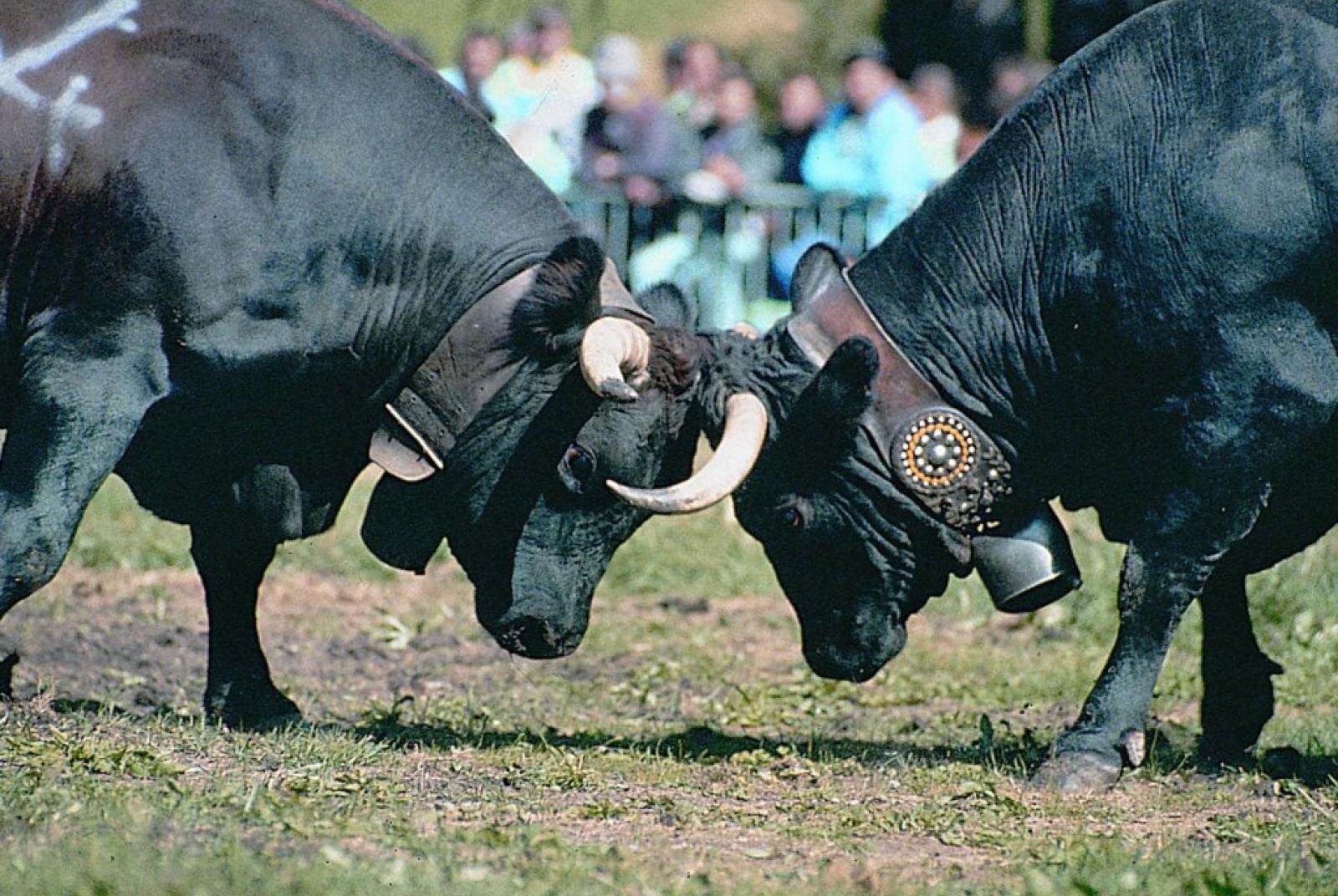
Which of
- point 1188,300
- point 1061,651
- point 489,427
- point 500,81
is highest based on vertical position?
point 500,81

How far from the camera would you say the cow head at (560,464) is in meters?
6.69

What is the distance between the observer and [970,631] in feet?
31.8

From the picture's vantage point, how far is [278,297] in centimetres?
633

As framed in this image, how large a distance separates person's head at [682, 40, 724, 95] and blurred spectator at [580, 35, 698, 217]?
1.25ft

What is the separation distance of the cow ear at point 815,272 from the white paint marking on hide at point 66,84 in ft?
7.36

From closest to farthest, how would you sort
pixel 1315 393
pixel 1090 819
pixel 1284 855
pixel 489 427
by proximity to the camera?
pixel 1284 855 < pixel 1090 819 < pixel 1315 393 < pixel 489 427

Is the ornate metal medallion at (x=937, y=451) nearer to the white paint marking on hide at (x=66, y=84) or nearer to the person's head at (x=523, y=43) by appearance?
the white paint marking on hide at (x=66, y=84)

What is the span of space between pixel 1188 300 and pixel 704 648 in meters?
3.43

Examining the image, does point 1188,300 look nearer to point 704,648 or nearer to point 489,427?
point 489,427

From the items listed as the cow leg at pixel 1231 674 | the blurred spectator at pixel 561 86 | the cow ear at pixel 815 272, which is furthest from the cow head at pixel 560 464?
the blurred spectator at pixel 561 86

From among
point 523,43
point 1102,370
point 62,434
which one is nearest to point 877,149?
point 523,43

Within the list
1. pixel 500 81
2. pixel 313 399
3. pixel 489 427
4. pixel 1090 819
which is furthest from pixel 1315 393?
pixel 500 81

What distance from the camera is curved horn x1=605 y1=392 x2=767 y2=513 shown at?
21.3ft

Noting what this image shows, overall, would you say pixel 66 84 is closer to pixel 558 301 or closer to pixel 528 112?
pixel 558 301
